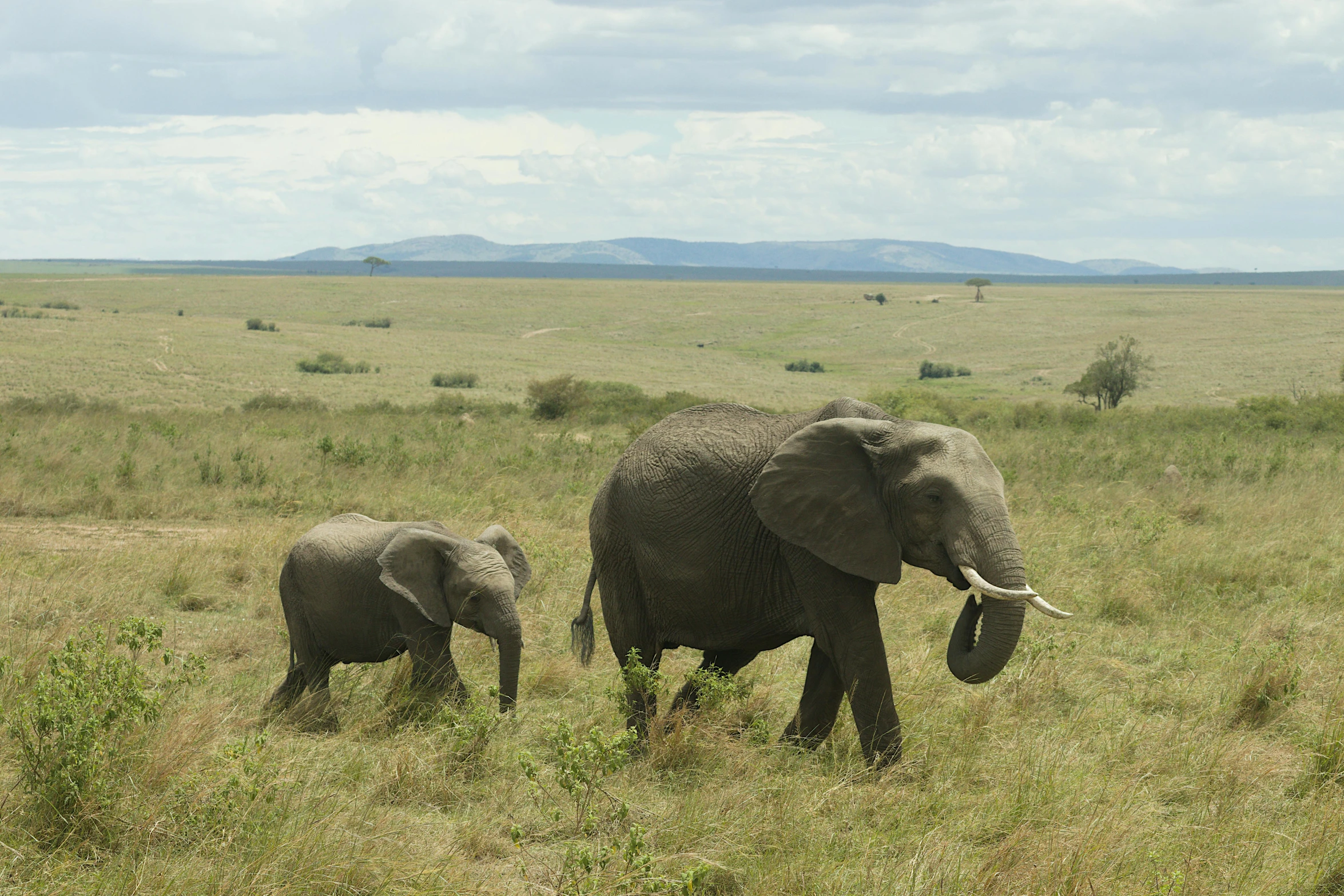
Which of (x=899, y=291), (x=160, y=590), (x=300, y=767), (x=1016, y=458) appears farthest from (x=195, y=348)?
(x=899, y=291)

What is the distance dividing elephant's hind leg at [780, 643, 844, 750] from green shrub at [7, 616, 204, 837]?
3.37 metres

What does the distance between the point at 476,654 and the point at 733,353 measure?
71554 mm

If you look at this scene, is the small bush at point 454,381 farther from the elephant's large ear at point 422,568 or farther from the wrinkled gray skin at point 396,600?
the elephant's large ear at point 422,568

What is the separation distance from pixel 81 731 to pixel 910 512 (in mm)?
3771

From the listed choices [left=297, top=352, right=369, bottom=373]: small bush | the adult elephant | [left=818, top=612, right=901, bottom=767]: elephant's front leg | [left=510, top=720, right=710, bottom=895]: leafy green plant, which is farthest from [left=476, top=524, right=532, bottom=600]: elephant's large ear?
[left=297, top=352, right=369, bottom=373]: small bush

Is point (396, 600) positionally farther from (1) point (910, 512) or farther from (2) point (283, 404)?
(2) point (283, 404)

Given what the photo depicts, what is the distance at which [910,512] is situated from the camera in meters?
5.54

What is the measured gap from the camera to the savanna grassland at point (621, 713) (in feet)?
15.1

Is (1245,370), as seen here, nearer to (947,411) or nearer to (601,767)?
(947,411)

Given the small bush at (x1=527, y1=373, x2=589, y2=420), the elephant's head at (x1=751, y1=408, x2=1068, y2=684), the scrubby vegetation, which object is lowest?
the scrubby vegetation

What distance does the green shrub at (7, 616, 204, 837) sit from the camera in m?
4.64

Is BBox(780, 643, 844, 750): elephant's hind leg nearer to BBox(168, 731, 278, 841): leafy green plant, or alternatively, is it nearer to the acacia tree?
BBox(168, 731, 278, 841): leafy green plant

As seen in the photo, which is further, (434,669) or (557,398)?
(557,398)

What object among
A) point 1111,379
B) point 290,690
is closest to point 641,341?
point 1111,379
